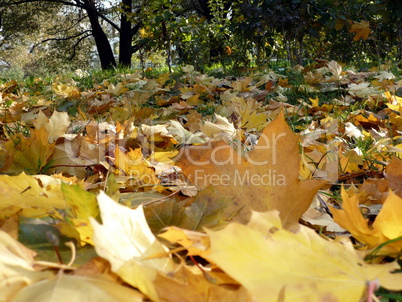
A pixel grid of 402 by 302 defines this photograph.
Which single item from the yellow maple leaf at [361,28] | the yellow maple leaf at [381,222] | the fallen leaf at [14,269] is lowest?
the yellow maple leaf at [381,222]

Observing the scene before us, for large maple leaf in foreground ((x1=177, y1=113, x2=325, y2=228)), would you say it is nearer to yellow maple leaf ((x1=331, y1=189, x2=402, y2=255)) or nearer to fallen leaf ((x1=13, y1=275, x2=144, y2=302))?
yellow maple leaf ((x1=331, y1=189, x2=402, y2=255))

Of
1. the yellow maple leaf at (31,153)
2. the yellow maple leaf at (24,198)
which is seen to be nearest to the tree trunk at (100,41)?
the yellow maple leaf at (31,153)

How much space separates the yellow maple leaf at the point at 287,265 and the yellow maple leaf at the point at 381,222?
0.35ft

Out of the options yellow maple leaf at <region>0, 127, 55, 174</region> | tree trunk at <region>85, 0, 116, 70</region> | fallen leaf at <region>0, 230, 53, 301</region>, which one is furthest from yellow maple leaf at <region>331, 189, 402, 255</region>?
tree trunk at <region>85, 0, 116, 70</region>

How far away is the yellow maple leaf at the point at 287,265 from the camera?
1.41 ft

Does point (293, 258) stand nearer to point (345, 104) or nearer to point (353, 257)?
point (353, 257)

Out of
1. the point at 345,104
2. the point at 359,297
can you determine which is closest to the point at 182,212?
the point at 359,297

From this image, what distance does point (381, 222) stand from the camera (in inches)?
23.3

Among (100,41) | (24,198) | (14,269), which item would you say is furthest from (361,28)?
(100,41)

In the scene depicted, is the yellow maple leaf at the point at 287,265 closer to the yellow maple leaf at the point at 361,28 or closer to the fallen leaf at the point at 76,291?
the fallen leaf at the point at 76,291

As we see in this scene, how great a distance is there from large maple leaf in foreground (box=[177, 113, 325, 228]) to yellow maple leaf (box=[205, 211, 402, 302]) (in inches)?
6.1

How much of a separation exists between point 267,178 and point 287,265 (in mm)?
222

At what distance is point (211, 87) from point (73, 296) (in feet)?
8.51

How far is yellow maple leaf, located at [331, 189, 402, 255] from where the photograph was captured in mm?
579
